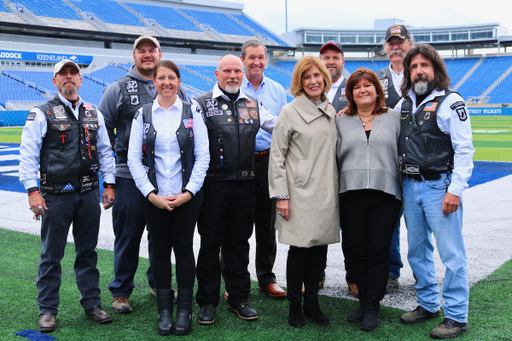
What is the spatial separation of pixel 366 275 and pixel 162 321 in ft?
4.99

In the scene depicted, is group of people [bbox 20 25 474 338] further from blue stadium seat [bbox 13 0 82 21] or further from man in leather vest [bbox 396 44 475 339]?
blue stadium seat [bbox 13 0 82 21]

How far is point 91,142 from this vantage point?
11.3ft

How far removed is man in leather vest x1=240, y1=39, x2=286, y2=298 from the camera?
13.0 feet

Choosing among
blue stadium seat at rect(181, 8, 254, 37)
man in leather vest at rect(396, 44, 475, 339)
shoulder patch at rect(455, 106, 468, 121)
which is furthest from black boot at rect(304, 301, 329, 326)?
blue stadium seat at rect(181, 8, 254, 37)

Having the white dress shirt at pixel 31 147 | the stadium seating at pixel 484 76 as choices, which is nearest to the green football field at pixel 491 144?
the white dress shirt at pixel 31 147

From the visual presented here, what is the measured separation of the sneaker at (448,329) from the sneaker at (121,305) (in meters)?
2.26

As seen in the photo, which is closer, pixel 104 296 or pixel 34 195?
pixel 34 195

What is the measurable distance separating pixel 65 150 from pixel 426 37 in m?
58.9

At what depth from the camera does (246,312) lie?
3457mm

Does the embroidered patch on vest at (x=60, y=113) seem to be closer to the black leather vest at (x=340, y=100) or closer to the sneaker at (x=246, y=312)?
the sneaker at (x=246, y=312)

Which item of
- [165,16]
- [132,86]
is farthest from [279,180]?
[165,16]

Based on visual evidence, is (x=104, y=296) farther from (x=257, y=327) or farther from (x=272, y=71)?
(x=272, y=71)

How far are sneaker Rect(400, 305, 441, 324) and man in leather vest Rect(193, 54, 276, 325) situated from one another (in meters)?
1.11

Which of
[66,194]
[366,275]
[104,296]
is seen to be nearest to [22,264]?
[104,296]
